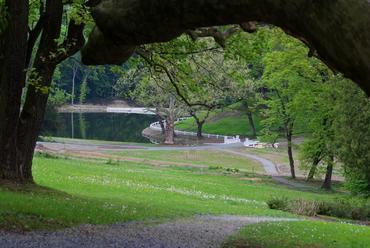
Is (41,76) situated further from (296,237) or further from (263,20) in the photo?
(263,20)

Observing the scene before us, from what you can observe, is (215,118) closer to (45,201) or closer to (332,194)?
(332,194)

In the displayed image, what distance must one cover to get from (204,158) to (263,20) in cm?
5533

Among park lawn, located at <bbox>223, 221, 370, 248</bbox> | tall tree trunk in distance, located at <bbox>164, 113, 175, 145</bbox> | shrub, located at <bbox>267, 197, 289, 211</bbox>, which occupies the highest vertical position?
tall tree trunk in distance, located at <bbox>164, 113, 175, 145</bbox>

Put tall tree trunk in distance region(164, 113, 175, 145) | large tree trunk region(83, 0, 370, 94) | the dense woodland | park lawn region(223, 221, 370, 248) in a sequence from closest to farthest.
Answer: large tree trunk region(83, 0, 370, 94)
park lawn region(223, 221, 370, 248)
the dense woodland
tall tree trunk in distance region(164, 113, 175, 145)

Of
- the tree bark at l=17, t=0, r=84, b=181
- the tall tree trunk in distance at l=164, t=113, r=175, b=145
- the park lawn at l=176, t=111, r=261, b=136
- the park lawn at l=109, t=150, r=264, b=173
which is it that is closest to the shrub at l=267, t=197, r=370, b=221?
the tree bark at l=17, t=0, r=84, b=181

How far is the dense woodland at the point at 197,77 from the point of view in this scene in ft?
53.4

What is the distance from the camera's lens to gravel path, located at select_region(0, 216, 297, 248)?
10.8m

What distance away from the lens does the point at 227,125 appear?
100 m

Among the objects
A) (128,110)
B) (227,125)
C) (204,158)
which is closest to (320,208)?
(204,158)

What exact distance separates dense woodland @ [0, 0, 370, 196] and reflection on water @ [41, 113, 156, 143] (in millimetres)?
31158

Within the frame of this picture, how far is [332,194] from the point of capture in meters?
41.4

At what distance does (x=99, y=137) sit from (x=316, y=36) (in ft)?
283

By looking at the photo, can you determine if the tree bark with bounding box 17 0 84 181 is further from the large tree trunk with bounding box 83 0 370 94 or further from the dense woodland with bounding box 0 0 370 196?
the large tree trunk with bounding box 83 0 370 94

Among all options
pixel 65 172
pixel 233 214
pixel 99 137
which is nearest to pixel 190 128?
pixel 99 137
